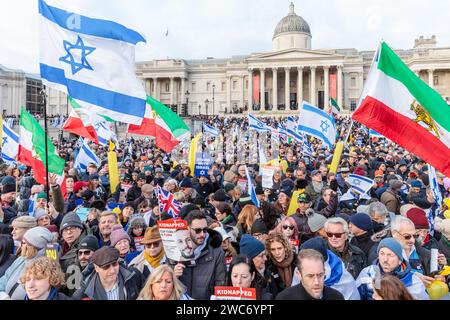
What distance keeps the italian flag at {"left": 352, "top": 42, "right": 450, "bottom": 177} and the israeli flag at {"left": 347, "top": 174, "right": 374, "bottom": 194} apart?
2531 millimetres

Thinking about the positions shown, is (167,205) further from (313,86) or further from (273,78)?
(273,78)

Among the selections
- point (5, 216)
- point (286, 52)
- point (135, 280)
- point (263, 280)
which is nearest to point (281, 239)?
point (263, 280)

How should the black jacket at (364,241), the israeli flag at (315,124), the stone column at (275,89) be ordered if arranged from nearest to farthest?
1. the black jacket at (364,241)
2. the israeli flag at (315,124)
3. the stone column at (275,89)

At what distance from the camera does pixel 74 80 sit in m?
6.12

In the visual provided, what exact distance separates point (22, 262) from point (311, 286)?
287cm

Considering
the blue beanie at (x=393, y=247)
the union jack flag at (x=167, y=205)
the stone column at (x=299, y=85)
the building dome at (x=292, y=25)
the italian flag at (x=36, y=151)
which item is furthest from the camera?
the building dome at (x=292, y=25)

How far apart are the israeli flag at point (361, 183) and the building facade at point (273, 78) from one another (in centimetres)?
5082

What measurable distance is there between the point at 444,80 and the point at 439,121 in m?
68.7

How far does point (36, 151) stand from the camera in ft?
27.9

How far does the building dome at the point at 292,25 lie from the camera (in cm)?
7400

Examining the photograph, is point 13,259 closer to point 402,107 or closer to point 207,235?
point 207,235

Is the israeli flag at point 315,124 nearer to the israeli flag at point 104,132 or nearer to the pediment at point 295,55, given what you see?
the israeli flag at point 104,132

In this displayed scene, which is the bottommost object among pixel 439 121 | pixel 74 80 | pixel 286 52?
pixel 439 121

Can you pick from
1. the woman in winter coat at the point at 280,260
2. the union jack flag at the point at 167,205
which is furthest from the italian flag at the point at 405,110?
the union jack flag at the point at 167,205
